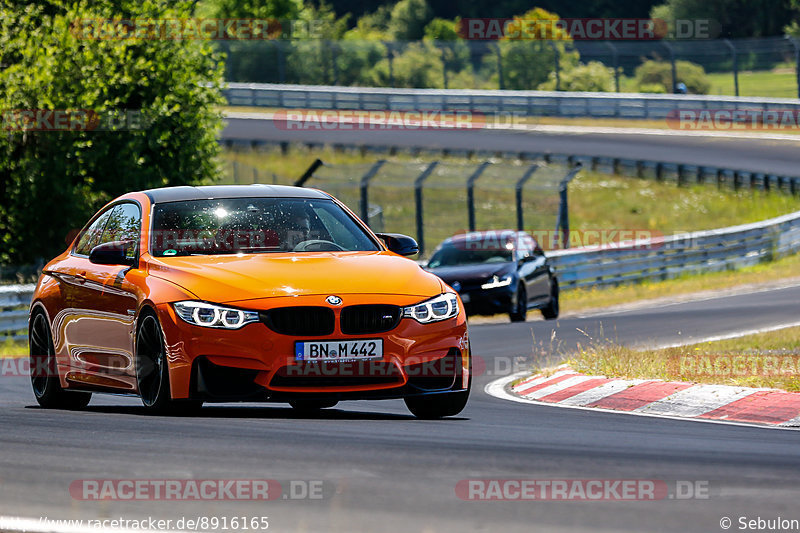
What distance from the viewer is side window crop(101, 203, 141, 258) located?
994 cm

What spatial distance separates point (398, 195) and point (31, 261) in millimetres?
18376

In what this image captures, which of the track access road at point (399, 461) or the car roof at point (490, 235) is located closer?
the track access road at point (399, 461)

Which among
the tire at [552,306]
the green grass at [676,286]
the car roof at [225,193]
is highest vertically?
the car roof at [225,193]

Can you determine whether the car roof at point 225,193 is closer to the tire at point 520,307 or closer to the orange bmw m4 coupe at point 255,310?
the orange bmw m4 coupe at point 255,310

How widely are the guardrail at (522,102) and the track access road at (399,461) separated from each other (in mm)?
41158

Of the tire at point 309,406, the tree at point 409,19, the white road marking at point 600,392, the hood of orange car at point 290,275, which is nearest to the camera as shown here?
the hood of orange car at point 290,275

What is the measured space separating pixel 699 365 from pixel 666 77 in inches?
2164

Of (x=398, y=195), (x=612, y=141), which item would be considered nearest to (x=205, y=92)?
(x=398, y=195)

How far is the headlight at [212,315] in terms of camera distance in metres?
8.55

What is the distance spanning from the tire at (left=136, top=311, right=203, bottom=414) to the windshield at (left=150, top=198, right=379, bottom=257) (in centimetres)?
68

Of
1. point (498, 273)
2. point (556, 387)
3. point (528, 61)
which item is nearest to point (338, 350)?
point (556, 387)

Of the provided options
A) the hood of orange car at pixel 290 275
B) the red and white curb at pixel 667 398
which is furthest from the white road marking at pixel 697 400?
the hood of orange car at pixel 290 275

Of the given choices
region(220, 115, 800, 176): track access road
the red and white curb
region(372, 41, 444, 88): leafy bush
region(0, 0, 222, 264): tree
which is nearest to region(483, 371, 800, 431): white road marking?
the red and white curb

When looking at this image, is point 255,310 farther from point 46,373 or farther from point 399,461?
point 46,373
